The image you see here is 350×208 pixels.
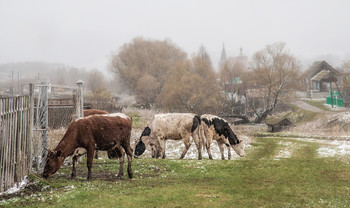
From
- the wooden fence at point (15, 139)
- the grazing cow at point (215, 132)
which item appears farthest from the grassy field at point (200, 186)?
the grazing cow at point (215, 132)

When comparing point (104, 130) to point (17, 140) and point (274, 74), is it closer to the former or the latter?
point (17, 140)

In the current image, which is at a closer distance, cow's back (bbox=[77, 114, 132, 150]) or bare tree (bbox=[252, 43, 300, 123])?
cow's back (bbox=[77, 114, 132, 150])

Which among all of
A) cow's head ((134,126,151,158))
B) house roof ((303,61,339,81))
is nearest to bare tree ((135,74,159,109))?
house roof ((303,61,339,81))

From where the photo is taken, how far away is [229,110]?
157ft

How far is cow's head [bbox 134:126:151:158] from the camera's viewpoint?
14.8 metres

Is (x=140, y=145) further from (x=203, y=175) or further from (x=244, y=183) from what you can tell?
(x=244, y=183)

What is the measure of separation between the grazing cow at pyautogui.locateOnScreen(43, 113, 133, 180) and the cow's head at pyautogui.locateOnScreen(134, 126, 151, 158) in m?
4.91

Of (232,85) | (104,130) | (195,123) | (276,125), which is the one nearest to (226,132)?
(195,123)

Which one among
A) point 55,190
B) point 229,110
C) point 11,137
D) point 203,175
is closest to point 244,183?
point 203,175

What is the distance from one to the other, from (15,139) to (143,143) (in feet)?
24.3

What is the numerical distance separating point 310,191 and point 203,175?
3266mm

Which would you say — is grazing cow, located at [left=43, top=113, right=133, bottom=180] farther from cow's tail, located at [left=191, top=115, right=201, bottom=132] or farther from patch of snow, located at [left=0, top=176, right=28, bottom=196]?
cow's tail, located at [left=191, top=115, right=201, bottom=132]

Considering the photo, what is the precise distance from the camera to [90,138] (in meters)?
8.97

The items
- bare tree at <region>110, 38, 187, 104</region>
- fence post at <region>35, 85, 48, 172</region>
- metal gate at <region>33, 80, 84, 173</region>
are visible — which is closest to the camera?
metal gate at <region>33, 80, 84, 173</region>
